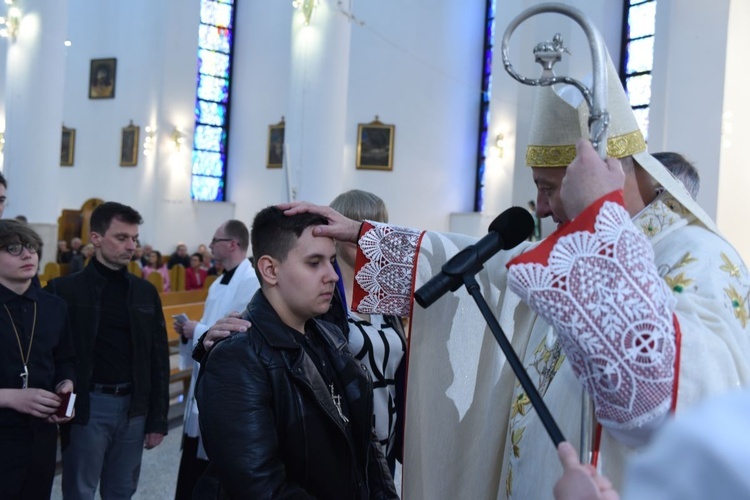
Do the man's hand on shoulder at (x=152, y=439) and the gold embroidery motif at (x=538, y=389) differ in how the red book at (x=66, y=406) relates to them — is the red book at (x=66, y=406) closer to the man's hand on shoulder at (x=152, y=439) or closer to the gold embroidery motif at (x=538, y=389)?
the man's hand on shoulder at (x=152, y=439)

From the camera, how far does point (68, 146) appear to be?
19000 mm

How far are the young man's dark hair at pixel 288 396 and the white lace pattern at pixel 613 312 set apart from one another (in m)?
0.83

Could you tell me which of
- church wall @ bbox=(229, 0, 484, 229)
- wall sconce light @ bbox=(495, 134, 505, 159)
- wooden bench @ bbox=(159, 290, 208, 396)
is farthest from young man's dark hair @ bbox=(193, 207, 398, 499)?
church wall @ bbox=(229, 0, 484, 229)

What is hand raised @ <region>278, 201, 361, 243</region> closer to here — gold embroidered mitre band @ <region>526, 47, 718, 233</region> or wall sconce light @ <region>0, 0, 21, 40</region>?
gold embroidered mitre band @ <region>526, 47, 718, 233</region>

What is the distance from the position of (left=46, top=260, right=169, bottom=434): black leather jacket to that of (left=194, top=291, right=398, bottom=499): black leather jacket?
6.71 feet

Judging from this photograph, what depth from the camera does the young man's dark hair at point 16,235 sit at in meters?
3.27

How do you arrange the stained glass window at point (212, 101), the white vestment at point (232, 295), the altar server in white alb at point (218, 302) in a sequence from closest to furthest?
1. the altar server in white alb at point (218, 302)
2. the white vestment at point (232, 295)
3. the stained glass window at point (212, 101)

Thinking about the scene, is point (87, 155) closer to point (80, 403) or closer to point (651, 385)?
point (80, 403)

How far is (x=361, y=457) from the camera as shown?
2.17 m

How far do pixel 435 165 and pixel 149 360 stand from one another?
14229 mm

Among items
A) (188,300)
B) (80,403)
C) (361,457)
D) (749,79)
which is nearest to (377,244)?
(361,457)

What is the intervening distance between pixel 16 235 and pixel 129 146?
15365 millimetres

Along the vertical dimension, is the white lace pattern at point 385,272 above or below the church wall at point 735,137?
below

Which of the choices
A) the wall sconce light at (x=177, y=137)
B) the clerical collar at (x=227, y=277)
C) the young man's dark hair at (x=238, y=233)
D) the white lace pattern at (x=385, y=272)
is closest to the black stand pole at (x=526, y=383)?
the white lace pattern at (x=385, y=272)
